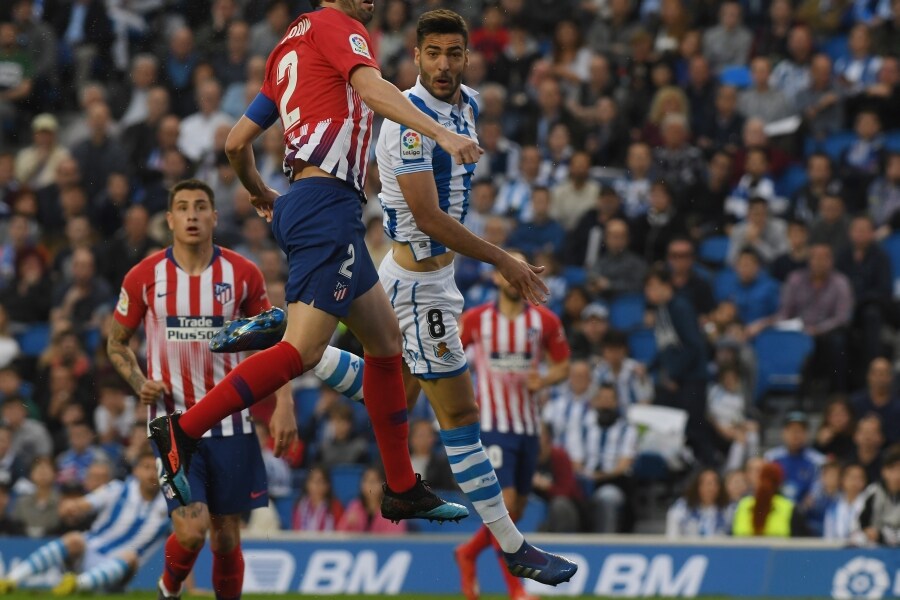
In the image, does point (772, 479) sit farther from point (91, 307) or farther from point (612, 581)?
point (91, 307)

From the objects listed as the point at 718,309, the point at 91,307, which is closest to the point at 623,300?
the point at 718,309

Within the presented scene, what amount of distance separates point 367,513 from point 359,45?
8043 millimetres

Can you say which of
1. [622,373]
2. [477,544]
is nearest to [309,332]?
[477,544]

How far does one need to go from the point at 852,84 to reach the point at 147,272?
1119 cm

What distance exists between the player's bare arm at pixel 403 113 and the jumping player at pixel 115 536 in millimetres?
6839

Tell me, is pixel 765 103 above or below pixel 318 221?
above

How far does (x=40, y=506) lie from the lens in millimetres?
15227

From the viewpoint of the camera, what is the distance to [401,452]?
8.45 meters

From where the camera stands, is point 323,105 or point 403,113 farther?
point 323,105

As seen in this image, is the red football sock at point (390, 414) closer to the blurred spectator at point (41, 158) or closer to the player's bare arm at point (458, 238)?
the player's bare arm at point (458, 238)

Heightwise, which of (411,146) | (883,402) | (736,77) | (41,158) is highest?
(736,77)

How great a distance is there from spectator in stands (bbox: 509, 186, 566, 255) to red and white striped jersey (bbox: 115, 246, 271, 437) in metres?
7.96

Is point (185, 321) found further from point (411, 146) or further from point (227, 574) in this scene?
point (411, 146)

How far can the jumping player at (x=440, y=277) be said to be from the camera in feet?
28.1
